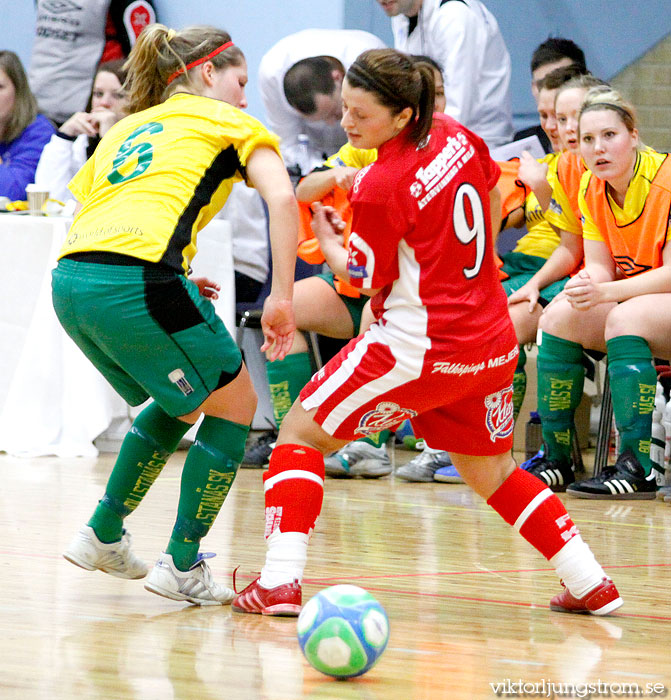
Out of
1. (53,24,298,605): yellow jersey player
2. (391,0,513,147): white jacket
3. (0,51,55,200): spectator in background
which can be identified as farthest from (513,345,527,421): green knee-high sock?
(0,51,55,200): spectator in background

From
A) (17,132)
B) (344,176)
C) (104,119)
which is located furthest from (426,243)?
(17,132)

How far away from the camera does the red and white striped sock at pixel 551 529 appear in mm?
A: 2268

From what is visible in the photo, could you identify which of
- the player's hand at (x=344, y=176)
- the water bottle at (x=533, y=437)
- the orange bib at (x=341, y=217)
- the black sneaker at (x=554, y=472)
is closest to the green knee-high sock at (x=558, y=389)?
the black sneaker at (x=554, y=472)

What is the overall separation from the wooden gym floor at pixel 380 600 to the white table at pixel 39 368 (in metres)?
0.88

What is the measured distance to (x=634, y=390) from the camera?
3.77m

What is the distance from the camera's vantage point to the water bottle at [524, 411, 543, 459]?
457 cm

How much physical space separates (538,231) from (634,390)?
110cm

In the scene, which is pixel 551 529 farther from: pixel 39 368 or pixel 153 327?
pixel 39 368

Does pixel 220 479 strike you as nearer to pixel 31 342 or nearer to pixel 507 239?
pixel 31 342

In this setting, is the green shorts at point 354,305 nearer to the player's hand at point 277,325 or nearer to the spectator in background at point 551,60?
the spectator in background at point 551,60

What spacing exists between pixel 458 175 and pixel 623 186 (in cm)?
177

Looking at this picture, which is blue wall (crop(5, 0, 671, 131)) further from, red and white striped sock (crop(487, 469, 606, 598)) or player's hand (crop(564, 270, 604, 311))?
red and white striped sock (crop(487, 469, 606, 598))

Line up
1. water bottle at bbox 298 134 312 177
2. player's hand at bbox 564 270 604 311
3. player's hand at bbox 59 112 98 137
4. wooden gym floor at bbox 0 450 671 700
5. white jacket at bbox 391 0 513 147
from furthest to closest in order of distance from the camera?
water bottle at bbox 298 134 312 177
player's hand at bbox 59 112 98 137
white jacket at bbox 391 0 513 147
player's hand at bbox 564 270 604 311
wooden gym floor at bbox 0 450 671 700

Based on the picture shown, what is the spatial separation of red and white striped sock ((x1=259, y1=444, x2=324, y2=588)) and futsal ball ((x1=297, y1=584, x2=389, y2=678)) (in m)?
0.37
